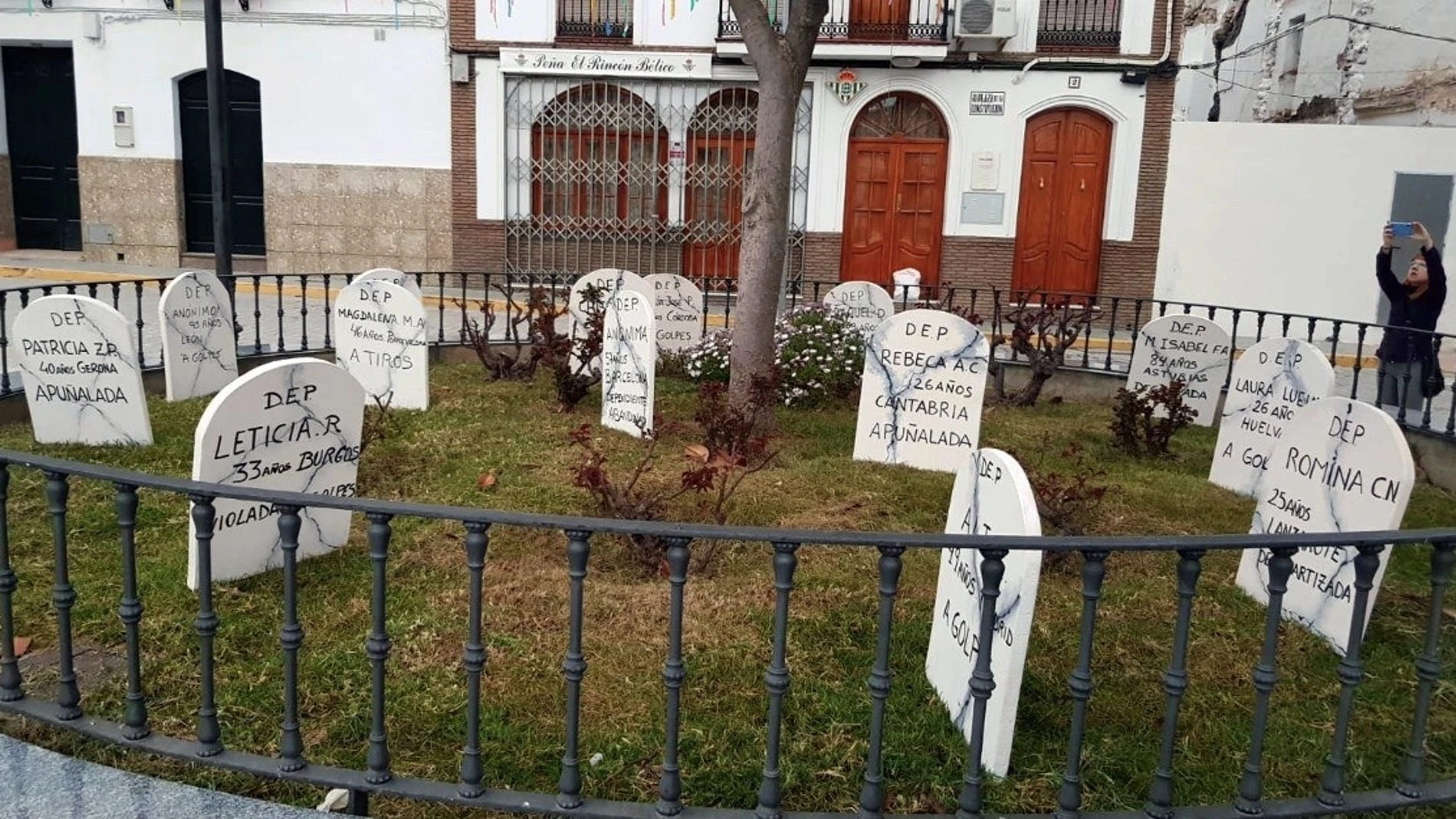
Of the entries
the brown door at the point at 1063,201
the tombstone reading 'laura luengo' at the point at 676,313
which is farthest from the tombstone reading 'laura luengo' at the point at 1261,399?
the brown door at the point at 1063,201

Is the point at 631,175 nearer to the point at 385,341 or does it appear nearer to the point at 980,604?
the point at 385,341

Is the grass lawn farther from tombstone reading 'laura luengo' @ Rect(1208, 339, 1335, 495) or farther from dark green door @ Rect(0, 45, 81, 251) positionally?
dark green door @ Rect(0, 45, 81, 251)

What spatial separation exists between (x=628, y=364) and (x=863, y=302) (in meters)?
3.47

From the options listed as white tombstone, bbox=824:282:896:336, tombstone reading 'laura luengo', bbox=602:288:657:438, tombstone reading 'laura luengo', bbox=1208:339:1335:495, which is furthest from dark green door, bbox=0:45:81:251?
tombstone reading 'laura luengo', bbox=1208:339:1335:495

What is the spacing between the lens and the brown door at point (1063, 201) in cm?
1672

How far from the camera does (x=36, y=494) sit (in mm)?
5977

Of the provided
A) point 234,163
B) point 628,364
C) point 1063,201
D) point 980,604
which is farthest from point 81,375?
point 1063,201

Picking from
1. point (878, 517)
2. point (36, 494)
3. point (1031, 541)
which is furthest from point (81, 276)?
point (1031, 541)

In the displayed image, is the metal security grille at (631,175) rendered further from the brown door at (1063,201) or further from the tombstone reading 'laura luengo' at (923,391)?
the tombstone reading 'laura luengo' at (923,391)

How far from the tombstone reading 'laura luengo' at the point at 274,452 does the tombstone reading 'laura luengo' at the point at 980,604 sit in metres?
2.60

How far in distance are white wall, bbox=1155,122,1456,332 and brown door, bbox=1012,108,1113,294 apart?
0.97 m

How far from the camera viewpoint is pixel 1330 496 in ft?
15.7

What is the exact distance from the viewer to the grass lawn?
3.53 meters

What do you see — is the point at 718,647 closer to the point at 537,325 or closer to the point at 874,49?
the point at 537,325
